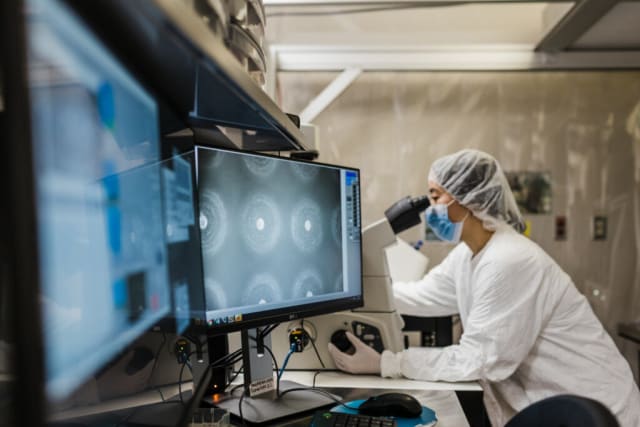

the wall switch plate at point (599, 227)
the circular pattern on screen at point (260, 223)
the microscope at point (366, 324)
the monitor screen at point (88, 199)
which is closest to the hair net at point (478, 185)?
the microscope at point (366, 324)

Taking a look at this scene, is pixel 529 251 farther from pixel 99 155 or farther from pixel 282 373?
pixel 99 155

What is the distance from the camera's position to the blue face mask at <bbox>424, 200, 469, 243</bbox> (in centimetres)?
167

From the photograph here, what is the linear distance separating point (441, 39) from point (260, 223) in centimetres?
240

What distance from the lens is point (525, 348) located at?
4.41 ft

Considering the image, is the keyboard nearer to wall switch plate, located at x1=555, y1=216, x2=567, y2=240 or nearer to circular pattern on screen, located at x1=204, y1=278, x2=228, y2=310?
circular pattern on screen, located at x1=204, y1=278, x2=228, y2=310

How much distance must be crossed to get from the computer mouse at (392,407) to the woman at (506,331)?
0.29m

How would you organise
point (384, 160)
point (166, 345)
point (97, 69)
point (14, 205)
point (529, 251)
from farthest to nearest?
point (384, 160)
point (529, 251)
point (166, 345)
point (97, 69)
point (14, 205)

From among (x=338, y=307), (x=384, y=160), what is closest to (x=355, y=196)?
(x=338, y=307)

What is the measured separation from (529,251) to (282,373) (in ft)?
2.74

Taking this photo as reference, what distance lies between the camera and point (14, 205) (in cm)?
26

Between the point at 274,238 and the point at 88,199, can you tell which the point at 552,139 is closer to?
the point at 274,238

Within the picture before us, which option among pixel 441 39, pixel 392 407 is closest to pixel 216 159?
pixel 392 407

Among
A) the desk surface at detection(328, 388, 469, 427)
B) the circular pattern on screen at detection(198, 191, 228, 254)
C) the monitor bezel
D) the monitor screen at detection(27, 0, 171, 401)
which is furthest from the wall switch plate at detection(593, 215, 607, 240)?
the monitor bezel

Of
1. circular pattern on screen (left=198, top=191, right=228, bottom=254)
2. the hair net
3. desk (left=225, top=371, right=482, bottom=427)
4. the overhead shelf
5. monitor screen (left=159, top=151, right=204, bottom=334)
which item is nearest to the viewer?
the overhead shelf
